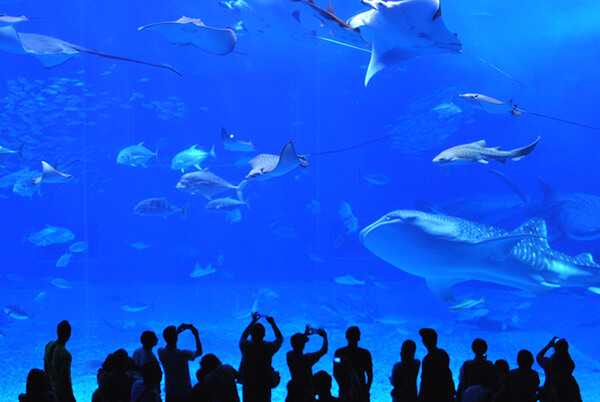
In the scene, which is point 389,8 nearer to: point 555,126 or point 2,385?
point 2,385

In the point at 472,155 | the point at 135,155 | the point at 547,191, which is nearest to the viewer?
the point at 472,155

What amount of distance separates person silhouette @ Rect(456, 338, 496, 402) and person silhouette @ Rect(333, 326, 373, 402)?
52 centimetres

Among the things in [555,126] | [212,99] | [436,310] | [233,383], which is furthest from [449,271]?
[555,126]

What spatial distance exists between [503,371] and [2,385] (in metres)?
5.89

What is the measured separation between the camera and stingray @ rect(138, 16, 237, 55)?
168 inches

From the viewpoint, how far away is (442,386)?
7.75 feet

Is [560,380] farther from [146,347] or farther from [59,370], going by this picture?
[59,370]

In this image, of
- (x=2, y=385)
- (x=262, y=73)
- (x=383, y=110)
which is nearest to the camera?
(x=2, y=385)

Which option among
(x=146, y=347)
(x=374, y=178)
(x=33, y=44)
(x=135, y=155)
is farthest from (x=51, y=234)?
(x=146, y=347)

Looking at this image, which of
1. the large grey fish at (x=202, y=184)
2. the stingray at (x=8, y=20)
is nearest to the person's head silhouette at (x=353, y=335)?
the stingray at (x=8, y=20)

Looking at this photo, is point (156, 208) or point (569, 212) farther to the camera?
point (569, 212)

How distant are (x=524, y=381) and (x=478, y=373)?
0.72 feet

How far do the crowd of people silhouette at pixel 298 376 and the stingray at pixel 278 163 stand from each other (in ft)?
5.45

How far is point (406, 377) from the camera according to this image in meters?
2.43
